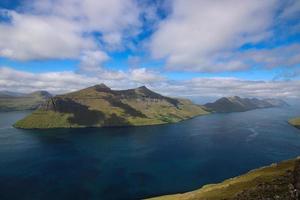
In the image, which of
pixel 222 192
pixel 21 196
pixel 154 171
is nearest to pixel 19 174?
pixel 21 196

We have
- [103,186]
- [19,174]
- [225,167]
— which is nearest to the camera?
[103,186]

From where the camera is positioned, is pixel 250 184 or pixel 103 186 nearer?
pixel 250 184

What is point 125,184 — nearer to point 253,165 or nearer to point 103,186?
point 103,186

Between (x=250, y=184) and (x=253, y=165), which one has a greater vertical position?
(x=250, y=184)

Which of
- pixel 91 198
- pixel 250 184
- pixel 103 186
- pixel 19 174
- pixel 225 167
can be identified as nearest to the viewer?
pixel 250 184

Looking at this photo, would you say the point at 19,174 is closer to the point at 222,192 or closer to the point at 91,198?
the point at 91,198

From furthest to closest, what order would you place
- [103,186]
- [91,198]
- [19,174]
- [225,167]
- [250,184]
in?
1. [225,167]
2. [19,174]
3. [103,186]
4. [91,198]
5. [250,184]

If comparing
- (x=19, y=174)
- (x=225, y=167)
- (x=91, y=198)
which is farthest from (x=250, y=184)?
(x=19, y=174)

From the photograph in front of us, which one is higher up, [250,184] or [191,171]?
[250,184]

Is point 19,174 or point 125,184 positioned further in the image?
point 19,174
